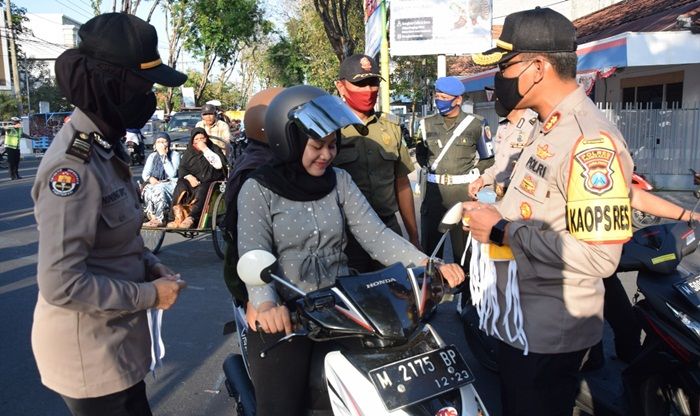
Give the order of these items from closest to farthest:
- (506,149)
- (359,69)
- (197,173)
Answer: (359,69), (506,149), (197,173)

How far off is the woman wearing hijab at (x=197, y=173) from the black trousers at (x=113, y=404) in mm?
5404

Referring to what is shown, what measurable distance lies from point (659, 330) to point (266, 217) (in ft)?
6.22

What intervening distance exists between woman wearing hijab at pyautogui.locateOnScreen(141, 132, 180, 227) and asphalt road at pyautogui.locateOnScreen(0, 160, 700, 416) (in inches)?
22.0

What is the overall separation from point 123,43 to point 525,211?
4.85 feet

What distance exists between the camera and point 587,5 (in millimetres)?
21406

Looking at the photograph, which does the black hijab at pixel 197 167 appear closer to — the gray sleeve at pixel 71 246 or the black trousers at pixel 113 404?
the black trousers at pixel 113 404

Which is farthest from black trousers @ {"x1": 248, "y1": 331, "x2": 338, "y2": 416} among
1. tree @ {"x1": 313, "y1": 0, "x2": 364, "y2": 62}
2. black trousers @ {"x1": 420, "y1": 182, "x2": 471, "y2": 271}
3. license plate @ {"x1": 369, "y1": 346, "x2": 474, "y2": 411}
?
tree @ {"x1": 313, "y1": 0, "x2": 364, "y2": 62}

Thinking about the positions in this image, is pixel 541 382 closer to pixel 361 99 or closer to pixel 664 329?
pixel 664 329

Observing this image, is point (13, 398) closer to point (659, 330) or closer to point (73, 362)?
point (73, 362)

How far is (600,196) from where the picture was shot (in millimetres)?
1854

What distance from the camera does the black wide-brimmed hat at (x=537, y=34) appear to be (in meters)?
2.09

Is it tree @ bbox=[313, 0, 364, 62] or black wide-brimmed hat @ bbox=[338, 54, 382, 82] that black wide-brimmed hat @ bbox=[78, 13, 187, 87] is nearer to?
black wide-brimmed hat @ bbox=[338, 54, 382, 82]

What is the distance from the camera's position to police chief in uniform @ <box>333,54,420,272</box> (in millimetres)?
3572

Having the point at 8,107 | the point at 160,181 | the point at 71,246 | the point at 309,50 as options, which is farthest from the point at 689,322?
the point at 8,107
